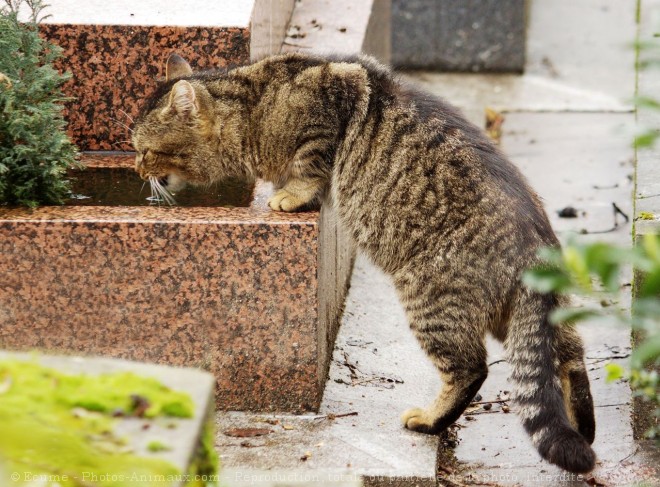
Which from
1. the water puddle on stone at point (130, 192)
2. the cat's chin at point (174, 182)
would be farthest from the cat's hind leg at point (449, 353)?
the cat's chin at point (174, 182)

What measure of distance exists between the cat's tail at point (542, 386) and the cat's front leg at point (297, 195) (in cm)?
92

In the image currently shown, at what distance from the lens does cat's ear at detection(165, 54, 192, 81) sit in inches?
170

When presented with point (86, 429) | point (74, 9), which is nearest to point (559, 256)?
point (86, 429)

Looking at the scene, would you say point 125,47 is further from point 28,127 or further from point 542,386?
point 542,386

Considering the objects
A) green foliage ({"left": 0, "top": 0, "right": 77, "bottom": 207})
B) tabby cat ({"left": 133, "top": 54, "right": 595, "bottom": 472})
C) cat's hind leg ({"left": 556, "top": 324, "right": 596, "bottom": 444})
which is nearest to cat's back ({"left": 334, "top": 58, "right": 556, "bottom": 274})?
tabby cat ({"left": 133, "top": 54, "right": 595, "bottom": 472})

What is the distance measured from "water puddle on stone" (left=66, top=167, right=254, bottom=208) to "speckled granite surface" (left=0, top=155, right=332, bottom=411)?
0.83ft

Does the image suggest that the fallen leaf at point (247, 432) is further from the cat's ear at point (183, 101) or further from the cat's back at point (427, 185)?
the cat's ear at point (183, 101)

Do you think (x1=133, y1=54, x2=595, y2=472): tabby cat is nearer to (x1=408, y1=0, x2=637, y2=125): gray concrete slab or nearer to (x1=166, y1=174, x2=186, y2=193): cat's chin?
(x1=166, y1=174, x2=186, y2=193): cat's chin

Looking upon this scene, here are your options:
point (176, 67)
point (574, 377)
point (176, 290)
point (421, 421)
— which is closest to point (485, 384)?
point (421, 421)

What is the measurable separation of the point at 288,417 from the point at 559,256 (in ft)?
7.61

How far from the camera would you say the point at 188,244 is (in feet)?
12.5

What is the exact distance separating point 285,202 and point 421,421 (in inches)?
38.7

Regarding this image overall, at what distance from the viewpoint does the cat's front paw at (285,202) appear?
3969 millimetres

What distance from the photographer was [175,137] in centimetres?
412
